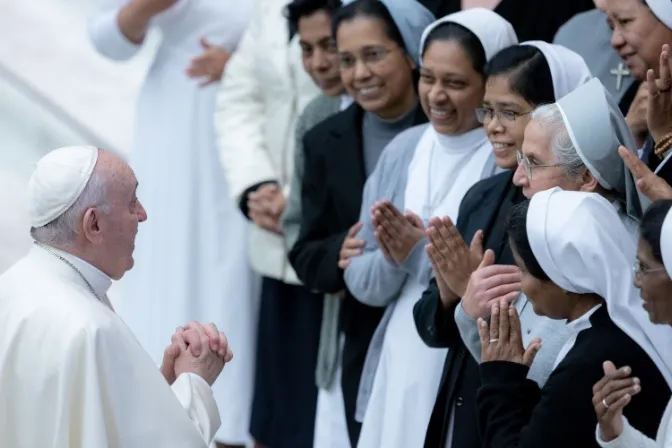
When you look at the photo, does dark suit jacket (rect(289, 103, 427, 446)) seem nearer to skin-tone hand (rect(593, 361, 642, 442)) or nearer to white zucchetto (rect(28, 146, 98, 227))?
white zucchetto (rect(28, 146, 98, 227))

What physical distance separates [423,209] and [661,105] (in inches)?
39.5

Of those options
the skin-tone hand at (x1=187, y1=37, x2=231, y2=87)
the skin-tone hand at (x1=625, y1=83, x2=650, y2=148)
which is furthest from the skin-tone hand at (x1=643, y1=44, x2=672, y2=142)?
the skin-tone hand at (x1=187, y1=37, x2=231, y2=87)

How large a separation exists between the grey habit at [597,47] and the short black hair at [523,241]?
1.39m

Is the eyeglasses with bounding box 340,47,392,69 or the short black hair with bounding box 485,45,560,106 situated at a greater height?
the eyeglasses with bounding box 340,47,392,69

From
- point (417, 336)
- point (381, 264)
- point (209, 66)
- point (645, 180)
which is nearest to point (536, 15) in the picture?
point (381, 264)

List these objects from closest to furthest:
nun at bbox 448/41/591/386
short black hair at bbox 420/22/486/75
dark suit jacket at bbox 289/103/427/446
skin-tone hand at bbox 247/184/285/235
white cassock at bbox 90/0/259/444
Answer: nun at bbox 448/41/591/386 → short black hair at bbox 420/22/486/75 → dark suit jacket at bbox 289/103/427/446 → skin-tone hand at bbox 247/184/285/235 → white cassock at bbox 90/0/259/444

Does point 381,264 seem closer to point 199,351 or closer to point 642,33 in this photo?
point 199,351

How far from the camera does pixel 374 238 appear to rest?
544 cm

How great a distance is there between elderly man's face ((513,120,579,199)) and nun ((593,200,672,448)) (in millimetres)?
700

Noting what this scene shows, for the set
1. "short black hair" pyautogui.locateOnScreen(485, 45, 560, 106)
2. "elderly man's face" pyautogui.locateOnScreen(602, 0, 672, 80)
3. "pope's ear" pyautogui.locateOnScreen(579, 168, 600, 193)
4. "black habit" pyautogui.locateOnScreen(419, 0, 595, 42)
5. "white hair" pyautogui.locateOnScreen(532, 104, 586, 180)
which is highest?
"black habit" pyautogui.locateOnScreen(419, 0, 595, 42)

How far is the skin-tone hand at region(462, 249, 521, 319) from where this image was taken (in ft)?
14.2

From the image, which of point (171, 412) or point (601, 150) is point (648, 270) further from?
point (171, 412)

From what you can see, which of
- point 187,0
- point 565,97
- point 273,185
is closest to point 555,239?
point 565,97

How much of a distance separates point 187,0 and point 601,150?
11.3 ft
